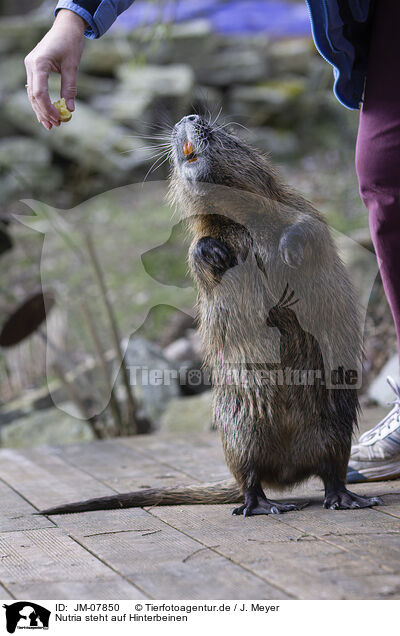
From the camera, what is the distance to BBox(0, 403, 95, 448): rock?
486 centimetres

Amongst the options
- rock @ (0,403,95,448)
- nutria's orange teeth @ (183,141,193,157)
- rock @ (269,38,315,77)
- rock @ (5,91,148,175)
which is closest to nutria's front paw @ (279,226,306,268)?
nutria's orange teeth @ (183,141,193,157)

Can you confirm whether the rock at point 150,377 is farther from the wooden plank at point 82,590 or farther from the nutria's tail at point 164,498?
the wooden plank at point 82,590

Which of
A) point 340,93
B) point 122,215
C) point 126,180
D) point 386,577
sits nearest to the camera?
point 386,577

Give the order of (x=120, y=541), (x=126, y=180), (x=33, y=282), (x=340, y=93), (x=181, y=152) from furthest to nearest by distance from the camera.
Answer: (x=126, y=180) → (x=33, y=282) → (x=181, y=152) → (x=340, y=93) → (x=120, y=541)

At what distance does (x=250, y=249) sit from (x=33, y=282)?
13.8 feet

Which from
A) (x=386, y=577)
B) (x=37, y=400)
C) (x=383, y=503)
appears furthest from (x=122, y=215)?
(x=386, y=577)

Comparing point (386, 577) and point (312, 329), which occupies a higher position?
point (312, 329)

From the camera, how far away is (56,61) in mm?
2234

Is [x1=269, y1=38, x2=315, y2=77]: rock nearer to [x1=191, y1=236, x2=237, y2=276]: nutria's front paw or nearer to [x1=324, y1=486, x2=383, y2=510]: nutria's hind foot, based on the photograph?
[x1=191, y1=236, x2=237, y2=276]: nutria's front paw

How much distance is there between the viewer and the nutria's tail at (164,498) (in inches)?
106

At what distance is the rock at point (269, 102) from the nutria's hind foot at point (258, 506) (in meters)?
8.13

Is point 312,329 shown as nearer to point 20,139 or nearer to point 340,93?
point 340,93

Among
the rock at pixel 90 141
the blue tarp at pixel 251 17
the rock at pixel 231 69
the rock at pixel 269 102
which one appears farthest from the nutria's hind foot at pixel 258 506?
the blue tarp at pixel 251 17

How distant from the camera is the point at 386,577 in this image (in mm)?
1879
